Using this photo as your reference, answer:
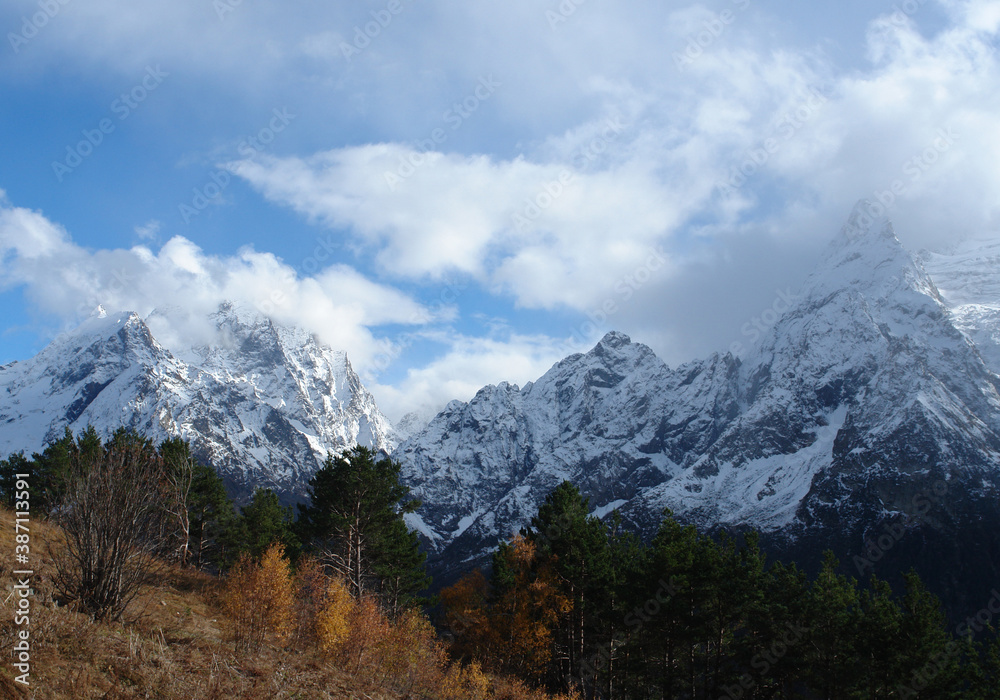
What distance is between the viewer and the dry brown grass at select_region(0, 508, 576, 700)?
36.6ft

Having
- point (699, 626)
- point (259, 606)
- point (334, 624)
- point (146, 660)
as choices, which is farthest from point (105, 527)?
point (699, 626)

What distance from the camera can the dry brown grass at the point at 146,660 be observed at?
11.1 m

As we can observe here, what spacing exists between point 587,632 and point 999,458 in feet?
714

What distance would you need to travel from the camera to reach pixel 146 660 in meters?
13.0

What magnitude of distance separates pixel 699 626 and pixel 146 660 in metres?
32.1

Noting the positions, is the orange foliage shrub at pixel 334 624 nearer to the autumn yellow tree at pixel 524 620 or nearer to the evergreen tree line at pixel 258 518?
the evergreen tree line at pixel 258 518

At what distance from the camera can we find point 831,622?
36.1m

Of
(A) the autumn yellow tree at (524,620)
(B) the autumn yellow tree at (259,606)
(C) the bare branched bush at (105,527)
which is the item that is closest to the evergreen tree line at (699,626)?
(A) the autumn yellow tree at (524,620)

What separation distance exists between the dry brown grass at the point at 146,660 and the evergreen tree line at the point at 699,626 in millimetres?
14935

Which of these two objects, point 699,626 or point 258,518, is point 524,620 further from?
point 258,518

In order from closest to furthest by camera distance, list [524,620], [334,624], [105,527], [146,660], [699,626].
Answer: [146,660] → [105,527] → [334,624] → [524,620] → [699,626]

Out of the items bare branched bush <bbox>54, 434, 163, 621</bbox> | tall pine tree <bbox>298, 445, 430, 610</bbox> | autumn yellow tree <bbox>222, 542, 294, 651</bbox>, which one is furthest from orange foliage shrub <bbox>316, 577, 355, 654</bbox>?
bare branched bush <bbox>54, 434, 163, 621</bbox>

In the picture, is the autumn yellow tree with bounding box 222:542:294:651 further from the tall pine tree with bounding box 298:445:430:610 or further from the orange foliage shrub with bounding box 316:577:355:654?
the tall pine tree with bounding box 298:445:430:610

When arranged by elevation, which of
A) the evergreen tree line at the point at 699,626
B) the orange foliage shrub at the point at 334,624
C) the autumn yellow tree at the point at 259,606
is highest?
the autumn yellow tree at the point at 259,606
